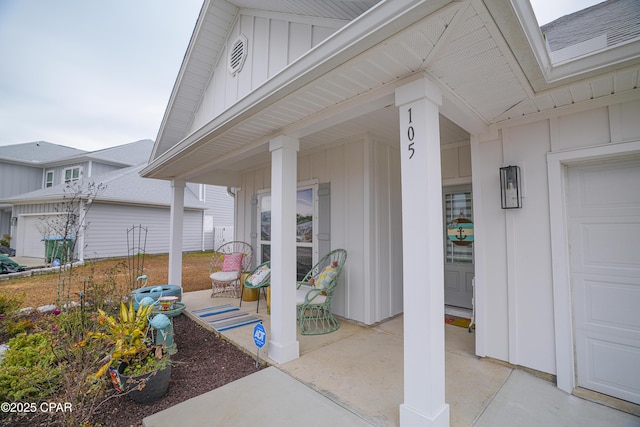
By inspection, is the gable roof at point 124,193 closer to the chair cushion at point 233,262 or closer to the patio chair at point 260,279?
the chair cushion at point 233,262

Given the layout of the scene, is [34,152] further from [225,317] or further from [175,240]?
[225,317]

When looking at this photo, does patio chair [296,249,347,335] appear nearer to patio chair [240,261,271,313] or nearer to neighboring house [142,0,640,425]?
neighboring house [142,0,640,425]

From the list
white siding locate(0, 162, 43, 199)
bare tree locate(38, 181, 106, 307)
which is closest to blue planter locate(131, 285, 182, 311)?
bare tree locate(38, 181, 106, 307)

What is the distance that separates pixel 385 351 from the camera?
9.76 feet

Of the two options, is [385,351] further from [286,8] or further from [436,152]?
[286,8]

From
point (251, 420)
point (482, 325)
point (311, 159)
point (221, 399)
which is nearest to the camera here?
point (251, 420)

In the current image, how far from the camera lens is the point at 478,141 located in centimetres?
283

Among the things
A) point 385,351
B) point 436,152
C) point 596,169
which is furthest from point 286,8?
point 385,351

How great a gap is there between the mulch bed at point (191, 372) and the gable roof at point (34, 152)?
16405 millimetres

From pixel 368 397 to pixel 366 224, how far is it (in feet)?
6.90

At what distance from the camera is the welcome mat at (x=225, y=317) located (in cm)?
383

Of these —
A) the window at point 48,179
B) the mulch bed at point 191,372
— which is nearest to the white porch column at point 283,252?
the mulch bed at point 191,372

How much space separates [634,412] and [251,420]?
8.93 ft

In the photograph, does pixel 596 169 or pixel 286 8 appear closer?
pixel 596 169
